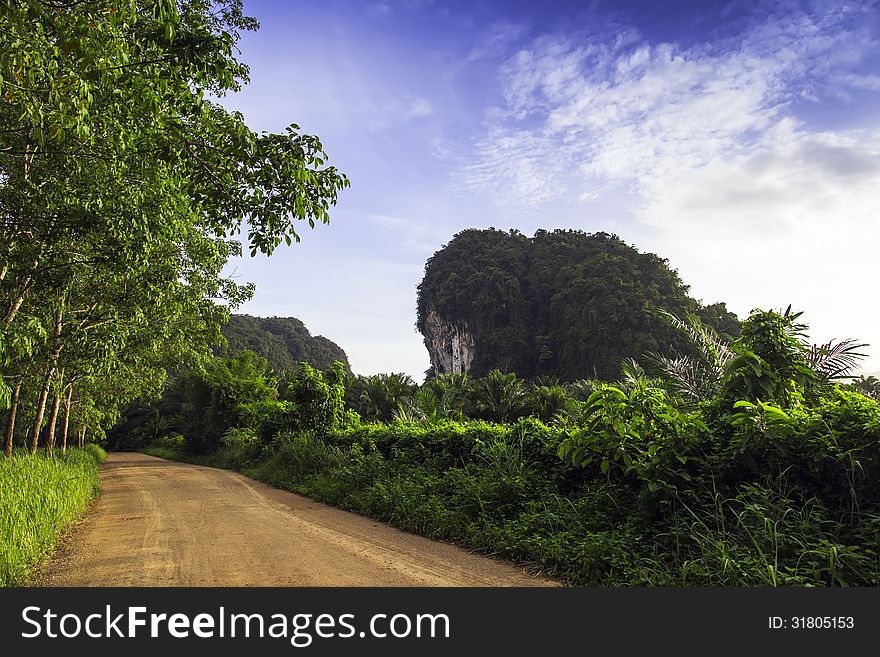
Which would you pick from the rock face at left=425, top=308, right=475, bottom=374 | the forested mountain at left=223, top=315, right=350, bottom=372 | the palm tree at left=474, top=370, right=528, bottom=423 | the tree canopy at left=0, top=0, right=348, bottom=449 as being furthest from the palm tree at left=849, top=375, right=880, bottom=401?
the rock face at left=425, top=308, right=475, bottom=374

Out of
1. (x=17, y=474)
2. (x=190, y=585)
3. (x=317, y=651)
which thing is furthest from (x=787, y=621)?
(x=17, y=474)

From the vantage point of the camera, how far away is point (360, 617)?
3.61m

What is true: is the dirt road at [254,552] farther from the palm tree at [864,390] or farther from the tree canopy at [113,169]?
the palm tree at [864,390]

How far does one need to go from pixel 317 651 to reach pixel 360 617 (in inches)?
15.0

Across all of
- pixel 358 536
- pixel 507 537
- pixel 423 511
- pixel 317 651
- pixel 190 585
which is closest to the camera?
pixel 317 651

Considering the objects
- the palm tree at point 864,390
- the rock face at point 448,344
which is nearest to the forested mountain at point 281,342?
the rock face at point 448,344

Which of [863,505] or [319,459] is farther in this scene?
[319,459]

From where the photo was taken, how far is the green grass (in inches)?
197

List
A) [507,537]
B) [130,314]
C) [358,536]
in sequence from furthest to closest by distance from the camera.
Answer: [130,314]
[358,536]
[507,537]

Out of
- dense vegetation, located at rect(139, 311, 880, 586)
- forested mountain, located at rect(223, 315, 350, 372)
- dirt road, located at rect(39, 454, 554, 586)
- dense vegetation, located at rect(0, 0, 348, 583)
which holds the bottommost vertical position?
dirt road, located at rect(39, 454, 554, 586)

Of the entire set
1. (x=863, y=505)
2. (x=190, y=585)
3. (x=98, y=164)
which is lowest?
(x=190, y=585)

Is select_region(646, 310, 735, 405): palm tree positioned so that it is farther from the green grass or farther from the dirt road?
the green grass

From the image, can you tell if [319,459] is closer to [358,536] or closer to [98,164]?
[358,536]

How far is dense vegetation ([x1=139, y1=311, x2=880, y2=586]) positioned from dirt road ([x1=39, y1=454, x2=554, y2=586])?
0.61 meters
